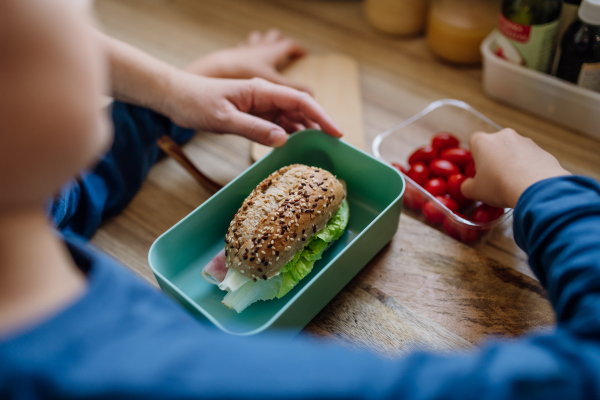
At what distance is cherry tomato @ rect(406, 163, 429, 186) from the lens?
922mm

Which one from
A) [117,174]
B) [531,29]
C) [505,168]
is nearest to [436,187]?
[505,168]

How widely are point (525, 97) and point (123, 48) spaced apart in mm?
931

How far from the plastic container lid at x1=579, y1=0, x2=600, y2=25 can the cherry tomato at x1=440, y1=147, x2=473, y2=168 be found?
1.05 ft

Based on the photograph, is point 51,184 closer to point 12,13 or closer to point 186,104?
point 12,13

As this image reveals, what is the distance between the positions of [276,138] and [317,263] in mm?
253

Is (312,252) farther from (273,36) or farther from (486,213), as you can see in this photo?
(273,36)

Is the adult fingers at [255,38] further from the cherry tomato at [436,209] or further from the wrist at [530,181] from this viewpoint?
the wrist at [530,181]

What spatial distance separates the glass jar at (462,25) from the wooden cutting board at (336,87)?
0.24 metres

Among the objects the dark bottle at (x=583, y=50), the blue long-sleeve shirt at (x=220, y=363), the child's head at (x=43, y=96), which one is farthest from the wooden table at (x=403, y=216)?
the child's head at (x=43, y=96)

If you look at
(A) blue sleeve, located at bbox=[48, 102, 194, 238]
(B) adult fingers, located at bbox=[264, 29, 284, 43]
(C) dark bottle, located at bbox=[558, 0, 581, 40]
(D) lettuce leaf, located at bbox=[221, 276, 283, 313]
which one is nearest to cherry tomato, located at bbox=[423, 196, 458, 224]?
(D) lettuce leaf, located at bbox=[221, 276, 283, 313]

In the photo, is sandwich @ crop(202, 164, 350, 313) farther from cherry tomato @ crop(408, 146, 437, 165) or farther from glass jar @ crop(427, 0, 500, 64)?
glass jar @ crop(427, 0, 500, 64)

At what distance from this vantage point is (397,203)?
760 millimetres


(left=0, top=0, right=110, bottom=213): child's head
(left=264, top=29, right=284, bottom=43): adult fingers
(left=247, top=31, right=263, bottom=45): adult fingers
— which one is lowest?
(left=247, top=31, right=263, bottom=45): adult fingers

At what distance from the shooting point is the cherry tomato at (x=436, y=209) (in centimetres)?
85
